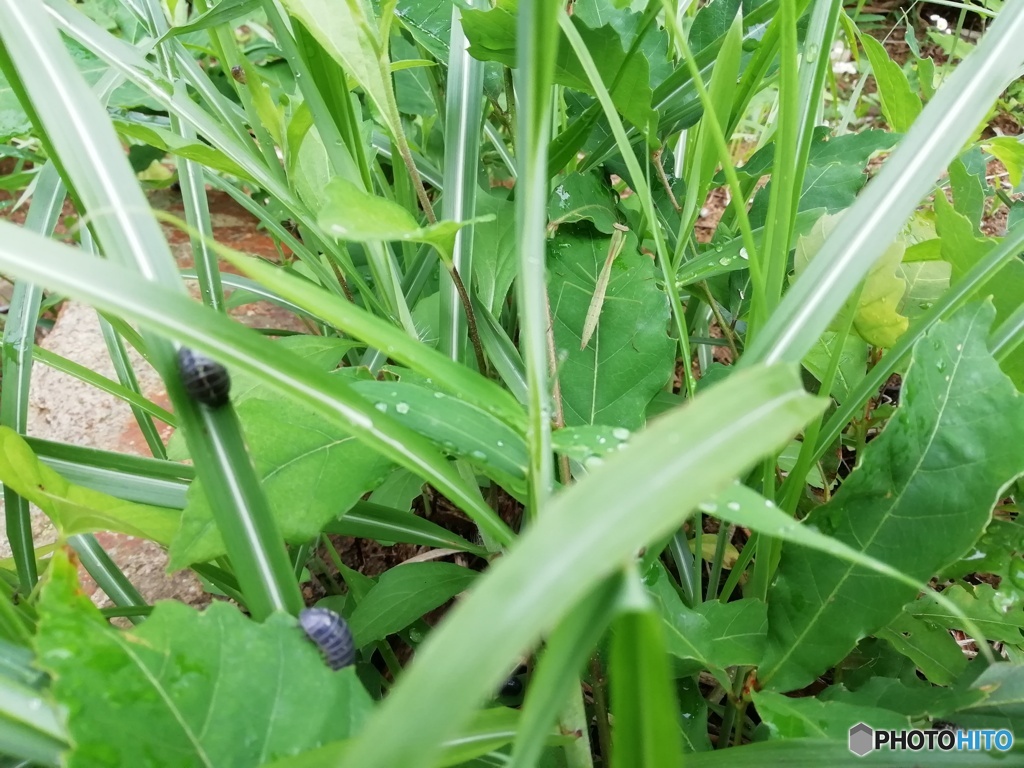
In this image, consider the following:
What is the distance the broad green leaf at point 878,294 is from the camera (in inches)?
19.3

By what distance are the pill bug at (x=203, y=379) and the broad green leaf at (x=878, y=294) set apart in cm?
40

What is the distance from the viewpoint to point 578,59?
1.64ft

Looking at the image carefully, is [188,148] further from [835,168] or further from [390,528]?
[835,168]

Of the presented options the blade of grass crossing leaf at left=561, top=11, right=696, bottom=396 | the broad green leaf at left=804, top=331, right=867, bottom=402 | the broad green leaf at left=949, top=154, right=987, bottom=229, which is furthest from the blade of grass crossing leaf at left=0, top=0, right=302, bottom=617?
the broad green leaf at left=949, top=154, right=987, bottom=229

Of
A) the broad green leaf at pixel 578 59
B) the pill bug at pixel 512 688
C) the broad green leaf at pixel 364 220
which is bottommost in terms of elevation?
the pill bug at pixel 512 688

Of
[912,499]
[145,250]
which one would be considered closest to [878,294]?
[912,499]

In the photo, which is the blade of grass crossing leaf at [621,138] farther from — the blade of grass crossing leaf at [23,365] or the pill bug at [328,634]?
the blade of grass crossing leaf at [23,365]

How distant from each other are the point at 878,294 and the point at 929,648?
27 centimetres

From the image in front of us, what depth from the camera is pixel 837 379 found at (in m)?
A: 0.60

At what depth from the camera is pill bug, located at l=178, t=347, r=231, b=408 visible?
0.98 feet

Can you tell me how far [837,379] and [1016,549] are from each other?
202mm

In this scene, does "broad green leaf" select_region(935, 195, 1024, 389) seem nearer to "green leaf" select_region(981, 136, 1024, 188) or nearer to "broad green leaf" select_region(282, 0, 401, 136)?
"green leaf" select_region(981, 136, 1024, 188)

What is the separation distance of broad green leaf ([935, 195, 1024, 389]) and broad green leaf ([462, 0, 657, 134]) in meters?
0.25

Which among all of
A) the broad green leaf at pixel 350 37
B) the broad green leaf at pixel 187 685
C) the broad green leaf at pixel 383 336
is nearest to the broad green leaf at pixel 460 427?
the broad green leaf at pixel 383 336
